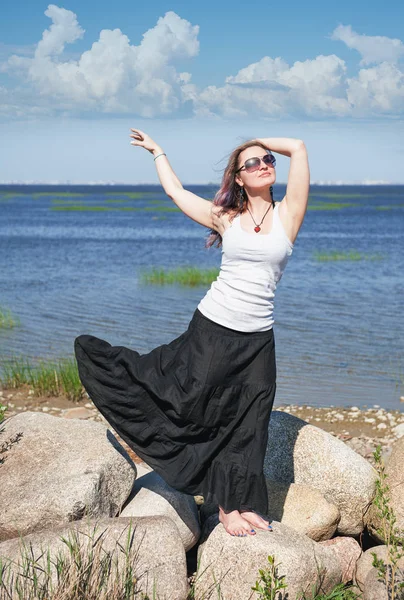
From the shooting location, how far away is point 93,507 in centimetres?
558

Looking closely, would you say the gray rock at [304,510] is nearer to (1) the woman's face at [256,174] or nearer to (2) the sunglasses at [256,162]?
(1) the woman's face at [256,174]

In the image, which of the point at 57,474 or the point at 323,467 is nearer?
the point at 57,474

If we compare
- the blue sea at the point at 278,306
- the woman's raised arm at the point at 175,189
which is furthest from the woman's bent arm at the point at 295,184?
the blue sea at the point at 278,306

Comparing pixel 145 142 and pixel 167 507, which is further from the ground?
pixel 145 142

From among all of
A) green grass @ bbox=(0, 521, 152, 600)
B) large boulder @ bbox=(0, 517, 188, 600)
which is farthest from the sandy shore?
green grass @ bbox=(0, 521, 152, 600)

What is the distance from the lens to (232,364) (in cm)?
537

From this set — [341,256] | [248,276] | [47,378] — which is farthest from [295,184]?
[341,256]

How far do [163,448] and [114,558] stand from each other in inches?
37.1

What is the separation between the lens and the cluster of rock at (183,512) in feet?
16.4

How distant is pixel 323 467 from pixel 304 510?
49 cm

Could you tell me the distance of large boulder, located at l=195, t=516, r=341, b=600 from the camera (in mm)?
5000

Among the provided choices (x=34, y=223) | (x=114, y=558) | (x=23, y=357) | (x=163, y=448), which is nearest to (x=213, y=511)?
(x=163, y=448)

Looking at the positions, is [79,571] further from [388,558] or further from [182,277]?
[182,277]

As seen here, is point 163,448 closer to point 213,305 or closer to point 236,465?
point 236,465
